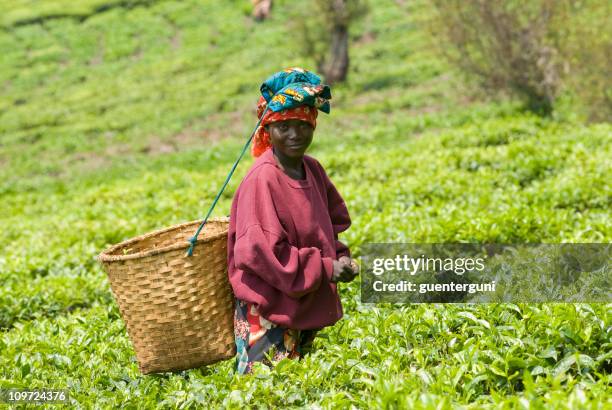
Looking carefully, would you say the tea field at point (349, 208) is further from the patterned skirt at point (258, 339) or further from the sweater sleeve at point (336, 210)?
the sweater sleeve at point (336, 210)

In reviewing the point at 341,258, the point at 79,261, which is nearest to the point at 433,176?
the point at 79,261

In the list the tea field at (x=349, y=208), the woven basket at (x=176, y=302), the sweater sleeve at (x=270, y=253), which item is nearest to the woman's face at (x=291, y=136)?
the sweater sleeve at (x=270, y=253)

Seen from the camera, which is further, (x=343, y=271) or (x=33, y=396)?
(x=33, y=396)

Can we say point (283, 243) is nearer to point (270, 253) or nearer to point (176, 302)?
point (270, 253)

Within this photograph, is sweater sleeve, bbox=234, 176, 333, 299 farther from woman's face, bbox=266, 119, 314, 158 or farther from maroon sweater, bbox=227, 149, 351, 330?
woman's face, bbox=266, 119, 314, 158

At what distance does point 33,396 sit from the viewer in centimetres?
403

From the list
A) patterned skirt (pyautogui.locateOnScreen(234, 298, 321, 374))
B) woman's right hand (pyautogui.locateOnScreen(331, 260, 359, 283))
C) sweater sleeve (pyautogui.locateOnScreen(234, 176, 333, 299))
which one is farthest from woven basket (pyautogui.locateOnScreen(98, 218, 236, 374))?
woman's right hand (pyautogui.locateOnScreen(331, 260, 359, 283))

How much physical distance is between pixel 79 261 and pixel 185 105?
1666cm

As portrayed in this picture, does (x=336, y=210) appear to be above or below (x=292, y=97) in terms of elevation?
below

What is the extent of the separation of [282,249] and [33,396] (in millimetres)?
1994

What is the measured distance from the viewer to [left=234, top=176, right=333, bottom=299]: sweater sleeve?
127 inches

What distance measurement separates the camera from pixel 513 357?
10.2 feet

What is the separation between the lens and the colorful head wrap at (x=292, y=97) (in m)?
3.41

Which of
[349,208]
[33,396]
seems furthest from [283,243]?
[349,208]
